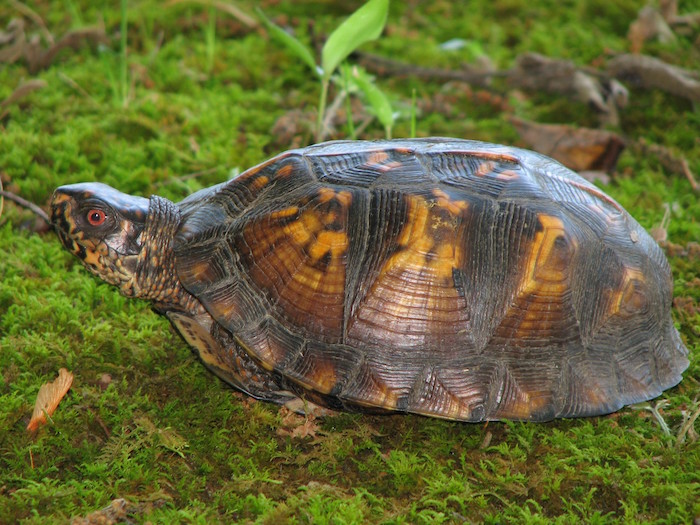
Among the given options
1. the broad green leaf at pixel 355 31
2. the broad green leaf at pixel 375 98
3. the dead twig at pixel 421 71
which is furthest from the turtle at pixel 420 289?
the dead twig at pixel 421 71

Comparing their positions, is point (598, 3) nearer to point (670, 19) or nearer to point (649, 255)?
point (670, 19)

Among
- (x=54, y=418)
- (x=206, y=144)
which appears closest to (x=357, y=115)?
(x=206, y=144)

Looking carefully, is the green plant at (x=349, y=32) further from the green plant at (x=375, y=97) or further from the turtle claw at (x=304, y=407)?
the turtle claw at (x=304, y=407)

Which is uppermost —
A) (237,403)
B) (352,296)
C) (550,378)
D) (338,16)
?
(338,16)

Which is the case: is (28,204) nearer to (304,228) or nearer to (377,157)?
(304,228)

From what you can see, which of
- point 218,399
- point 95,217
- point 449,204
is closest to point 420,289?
point 449,204

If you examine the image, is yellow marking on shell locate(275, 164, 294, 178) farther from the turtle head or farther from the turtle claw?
the turtle claw

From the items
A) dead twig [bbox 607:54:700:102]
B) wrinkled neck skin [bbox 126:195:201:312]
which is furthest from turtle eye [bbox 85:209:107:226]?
dead twig [bbox 607:54:700:102]
